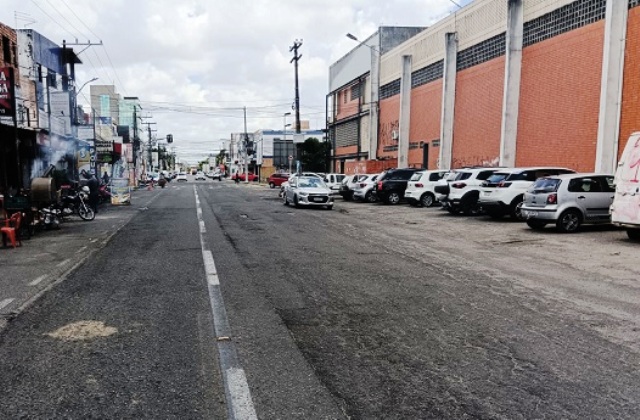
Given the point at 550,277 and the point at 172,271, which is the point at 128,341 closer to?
the point at 172,271

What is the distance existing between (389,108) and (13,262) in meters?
34.8

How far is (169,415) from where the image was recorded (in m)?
3.56

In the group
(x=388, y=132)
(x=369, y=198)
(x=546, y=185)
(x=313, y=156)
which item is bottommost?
(x=369, y=198)

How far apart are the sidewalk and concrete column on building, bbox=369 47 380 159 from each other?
2939cm

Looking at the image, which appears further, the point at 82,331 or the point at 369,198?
the point at 369,198

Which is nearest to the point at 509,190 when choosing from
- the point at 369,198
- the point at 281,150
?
the point at 369,198

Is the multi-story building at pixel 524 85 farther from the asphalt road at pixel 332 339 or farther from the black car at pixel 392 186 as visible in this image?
the asphalt road at pixel 332 339

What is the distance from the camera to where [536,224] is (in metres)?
14.8

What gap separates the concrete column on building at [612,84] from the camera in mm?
18281

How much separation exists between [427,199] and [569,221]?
10.5 m

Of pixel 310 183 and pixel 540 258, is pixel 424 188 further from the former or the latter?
pixel 540 258

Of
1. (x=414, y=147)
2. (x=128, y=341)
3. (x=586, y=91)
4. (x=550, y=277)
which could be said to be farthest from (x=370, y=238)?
(x=414, y=147)

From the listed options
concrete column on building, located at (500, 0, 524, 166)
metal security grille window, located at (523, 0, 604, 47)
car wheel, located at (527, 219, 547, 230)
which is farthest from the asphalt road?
concrete column on building, located at (500, 0, 524, 166)

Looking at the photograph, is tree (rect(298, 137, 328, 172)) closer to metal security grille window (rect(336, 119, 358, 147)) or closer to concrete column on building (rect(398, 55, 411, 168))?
metal security grille window (rect(336, 119, 358, 147))
